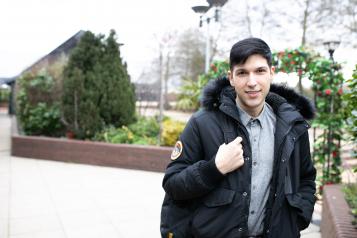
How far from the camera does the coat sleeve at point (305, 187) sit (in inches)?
66.4

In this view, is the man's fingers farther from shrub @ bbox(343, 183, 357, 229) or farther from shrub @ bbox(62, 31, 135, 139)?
shrub @ bbox(62, 31, 135, 139)

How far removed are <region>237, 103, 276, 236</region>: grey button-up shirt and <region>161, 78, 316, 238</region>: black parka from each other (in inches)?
1.1

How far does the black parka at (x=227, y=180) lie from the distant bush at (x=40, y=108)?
311 inches

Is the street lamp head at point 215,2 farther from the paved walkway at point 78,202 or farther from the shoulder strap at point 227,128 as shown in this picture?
the shoulder strap at point 227,128

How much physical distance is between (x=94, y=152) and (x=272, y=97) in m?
6.31

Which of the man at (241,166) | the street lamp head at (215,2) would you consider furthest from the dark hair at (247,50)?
the street lamp head at (215,2)

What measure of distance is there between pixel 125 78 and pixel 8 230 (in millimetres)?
5722

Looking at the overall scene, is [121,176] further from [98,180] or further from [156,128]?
[156,128]

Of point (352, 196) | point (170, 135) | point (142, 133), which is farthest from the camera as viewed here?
point (142, 133)

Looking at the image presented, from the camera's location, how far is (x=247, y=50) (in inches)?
60.9

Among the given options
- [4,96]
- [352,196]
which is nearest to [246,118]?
[352,196]

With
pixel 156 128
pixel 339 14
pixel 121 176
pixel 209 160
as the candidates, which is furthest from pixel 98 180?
pixel 339 14

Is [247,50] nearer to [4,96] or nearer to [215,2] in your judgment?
[215,2]

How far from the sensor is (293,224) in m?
1.66
